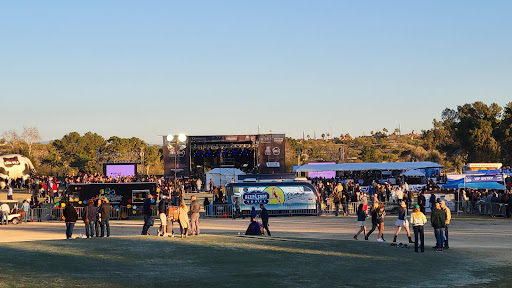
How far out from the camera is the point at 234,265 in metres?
17.1

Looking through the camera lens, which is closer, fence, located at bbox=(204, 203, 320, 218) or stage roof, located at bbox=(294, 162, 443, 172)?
fence, located at bbox=(204, 203, 320, 218)

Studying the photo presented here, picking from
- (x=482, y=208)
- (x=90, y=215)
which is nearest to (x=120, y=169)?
(x=482, y=208)

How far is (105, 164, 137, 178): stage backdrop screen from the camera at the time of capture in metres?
62.0

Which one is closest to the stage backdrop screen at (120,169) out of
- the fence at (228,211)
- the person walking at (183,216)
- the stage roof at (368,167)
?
the stage roof at (368,167)

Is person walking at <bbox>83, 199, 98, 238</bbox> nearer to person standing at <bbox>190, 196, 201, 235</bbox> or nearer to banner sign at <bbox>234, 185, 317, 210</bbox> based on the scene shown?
person standing at <bbox>190, 196, 201, 235</bbox>

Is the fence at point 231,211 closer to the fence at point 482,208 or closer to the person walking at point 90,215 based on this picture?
the fence at point 482,208

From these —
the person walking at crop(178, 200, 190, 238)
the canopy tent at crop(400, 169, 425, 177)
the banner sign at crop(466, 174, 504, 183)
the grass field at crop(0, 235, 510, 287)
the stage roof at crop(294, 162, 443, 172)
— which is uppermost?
the stage roof at crop(294, 162, 443, 172)

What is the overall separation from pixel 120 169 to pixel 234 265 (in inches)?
1852

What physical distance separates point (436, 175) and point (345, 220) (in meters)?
35.2

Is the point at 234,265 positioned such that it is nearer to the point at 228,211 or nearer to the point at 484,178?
the point at 228,211

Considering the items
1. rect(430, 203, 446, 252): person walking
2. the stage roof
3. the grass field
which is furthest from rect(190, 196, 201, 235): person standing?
the stage roof

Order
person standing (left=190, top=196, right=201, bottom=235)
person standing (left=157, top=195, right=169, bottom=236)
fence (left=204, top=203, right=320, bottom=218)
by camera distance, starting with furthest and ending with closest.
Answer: fence (left=204, top=203, right=320, bottom=218) → person standing (left=190, top=196, right=201, bottom=235) → person standing (left=157, top=195, right=169, bottom=236)

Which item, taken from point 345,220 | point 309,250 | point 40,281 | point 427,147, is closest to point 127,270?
point 40,281

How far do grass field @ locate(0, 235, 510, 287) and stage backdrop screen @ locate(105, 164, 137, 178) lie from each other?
132 ft
